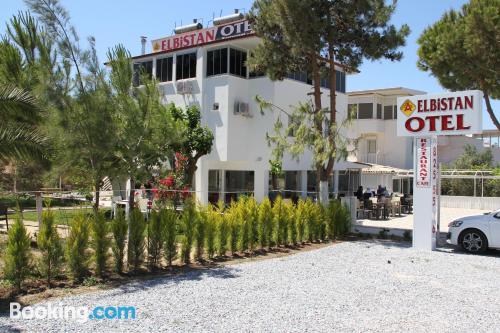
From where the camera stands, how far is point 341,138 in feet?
52.2

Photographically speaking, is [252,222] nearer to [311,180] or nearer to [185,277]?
[185,277]

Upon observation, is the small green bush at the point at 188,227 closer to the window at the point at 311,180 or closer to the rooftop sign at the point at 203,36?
the rooftop sign at the point at 203,36

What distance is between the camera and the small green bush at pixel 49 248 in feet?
27.6

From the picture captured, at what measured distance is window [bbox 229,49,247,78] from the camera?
2356 centimetres

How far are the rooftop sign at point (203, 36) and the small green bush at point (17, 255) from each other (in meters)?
16.8

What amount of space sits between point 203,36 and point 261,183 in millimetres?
7765

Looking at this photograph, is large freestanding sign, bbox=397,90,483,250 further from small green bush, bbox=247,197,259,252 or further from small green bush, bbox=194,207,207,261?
small green bush, bbox=194,207,207,261

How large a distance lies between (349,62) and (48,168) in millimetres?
10484

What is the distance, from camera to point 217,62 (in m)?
23.8

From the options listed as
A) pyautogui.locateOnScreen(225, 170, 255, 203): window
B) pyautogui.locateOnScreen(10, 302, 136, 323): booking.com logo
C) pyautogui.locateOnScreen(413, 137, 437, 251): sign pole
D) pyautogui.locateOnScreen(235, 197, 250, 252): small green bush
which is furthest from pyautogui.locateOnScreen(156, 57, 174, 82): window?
pyautogui.locateOnScreen(10, 302, 136, 323): booking.com logo

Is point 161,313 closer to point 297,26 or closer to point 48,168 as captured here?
point 48,168

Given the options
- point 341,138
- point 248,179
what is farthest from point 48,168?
point 248,179

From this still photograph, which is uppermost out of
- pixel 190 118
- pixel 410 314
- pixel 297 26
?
pixel 297 26

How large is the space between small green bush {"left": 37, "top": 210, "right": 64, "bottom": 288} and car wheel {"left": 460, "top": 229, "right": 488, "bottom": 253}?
33.0 feet
